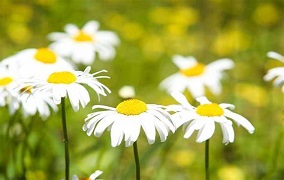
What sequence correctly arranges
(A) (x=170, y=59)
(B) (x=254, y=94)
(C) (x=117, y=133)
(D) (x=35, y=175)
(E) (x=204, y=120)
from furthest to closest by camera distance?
(A) (x=170, y=59) → (B) (x=254, y=94) → (D) (x=35, y=175) → (E) (x=204, y=120) → (C) (x=117, y=133)

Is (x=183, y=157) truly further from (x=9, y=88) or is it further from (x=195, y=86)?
(x=9, y=88)

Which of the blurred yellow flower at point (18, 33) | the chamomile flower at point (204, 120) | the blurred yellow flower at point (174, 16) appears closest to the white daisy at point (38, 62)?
the chamomile flower at point (204, 120)

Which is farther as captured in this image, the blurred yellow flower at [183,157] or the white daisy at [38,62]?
the blurred yellow flower at [183,157]

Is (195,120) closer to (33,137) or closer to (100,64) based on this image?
(33,137)

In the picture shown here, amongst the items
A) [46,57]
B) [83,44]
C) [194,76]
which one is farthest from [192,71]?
[46,57]

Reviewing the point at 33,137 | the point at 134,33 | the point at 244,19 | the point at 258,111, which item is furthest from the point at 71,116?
the point at 244,19

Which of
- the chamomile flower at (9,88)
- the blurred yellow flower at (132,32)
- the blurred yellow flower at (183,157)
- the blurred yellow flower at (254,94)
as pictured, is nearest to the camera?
the chamomile flower at (9,88)

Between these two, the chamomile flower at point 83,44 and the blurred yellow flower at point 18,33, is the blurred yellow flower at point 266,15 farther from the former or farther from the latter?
the chamomile flower at point 83,44
